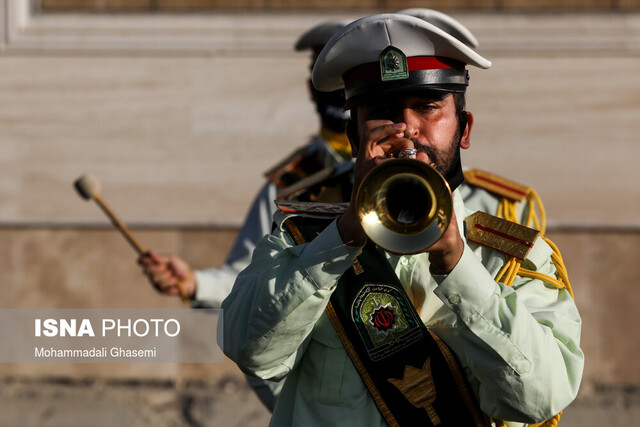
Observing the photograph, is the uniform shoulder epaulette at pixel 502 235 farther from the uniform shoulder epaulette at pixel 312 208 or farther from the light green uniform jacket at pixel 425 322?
the uniform shoulder epaulette at pixel 312 208

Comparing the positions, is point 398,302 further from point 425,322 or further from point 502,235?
point 502,235

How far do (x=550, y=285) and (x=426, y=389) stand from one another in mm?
476

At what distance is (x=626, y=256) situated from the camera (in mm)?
8734

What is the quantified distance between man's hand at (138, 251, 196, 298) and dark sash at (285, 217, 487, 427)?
2.60 metres

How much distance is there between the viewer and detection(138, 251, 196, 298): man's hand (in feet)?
20.0

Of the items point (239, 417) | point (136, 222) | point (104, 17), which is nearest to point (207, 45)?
point (104, 17)

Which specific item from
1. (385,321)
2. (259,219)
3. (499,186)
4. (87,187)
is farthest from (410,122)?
(87,187)

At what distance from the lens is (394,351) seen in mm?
3557

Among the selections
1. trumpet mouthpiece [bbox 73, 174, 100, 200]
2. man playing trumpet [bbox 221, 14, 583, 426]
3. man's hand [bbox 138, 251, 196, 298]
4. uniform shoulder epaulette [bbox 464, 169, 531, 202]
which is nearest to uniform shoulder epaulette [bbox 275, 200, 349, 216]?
man playing trumpet [bbox 221, 14, 583, 426]

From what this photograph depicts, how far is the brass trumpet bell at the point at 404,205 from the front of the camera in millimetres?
3104

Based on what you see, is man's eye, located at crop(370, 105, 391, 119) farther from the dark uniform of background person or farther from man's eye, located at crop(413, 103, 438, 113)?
the dark uniform of background person

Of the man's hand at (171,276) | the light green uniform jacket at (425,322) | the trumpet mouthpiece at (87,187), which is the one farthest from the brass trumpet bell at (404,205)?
the trumpet mouthpiece at (87,187)

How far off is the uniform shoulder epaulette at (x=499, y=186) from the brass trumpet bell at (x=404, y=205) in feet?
7.26

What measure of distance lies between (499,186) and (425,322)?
189cm
